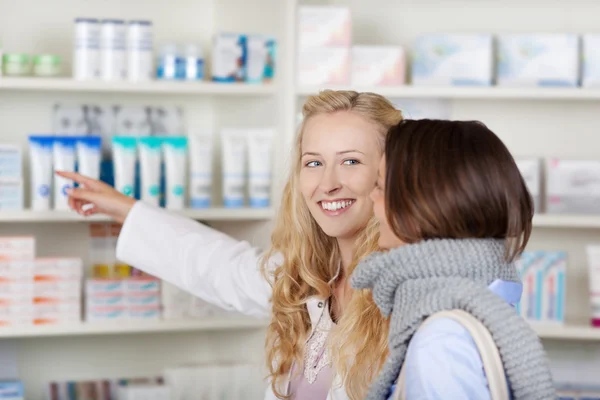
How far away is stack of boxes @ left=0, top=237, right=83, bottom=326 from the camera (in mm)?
2447

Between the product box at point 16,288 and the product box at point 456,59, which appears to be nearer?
the product box at point 16,288

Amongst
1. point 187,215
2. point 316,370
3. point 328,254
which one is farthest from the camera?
point 187,215

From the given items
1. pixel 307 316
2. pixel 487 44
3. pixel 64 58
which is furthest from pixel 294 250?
pixel 64 58

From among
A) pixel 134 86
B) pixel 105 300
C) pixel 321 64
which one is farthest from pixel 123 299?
pixel 321 64

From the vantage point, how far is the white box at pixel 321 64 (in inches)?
102

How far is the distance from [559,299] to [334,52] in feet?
3.35

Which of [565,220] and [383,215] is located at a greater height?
[383,215]

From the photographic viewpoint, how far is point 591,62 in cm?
265

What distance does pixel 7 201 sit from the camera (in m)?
2.46

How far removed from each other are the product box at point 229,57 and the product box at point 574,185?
0.98m

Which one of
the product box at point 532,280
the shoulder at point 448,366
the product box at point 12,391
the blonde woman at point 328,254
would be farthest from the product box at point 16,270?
the shoulder at point 448,366

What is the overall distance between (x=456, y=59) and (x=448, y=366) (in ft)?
5.86

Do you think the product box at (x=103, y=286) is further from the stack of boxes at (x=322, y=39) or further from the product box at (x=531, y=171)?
the product box at (x=531, y=171)

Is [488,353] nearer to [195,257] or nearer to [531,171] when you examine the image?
[195,257]
